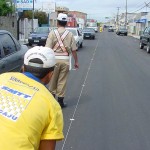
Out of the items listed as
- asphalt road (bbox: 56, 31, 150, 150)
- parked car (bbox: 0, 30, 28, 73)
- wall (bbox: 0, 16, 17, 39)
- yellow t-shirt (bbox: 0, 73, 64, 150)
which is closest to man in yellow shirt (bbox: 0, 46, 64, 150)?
yellow t-shirt (bbox: 0, 73, 64, 150)

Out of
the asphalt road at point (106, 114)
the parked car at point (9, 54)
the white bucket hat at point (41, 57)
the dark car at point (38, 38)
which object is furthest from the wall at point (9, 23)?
the white bucket hat at point (41, 57)

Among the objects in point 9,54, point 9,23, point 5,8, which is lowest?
point 9,54

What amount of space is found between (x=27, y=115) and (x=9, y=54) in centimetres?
485

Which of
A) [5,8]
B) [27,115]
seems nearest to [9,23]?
[5,8]

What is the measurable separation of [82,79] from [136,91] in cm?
216

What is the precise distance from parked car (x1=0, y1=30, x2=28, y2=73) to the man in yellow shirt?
3.90 metres

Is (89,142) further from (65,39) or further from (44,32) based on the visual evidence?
(44,32)

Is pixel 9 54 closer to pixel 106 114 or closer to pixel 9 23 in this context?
pixel 106 114

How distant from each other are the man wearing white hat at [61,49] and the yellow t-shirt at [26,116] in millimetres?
4841

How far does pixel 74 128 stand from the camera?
5793 mm

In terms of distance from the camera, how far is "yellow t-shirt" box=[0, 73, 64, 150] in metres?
1.96

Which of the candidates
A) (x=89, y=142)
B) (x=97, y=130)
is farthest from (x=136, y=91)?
(x=89, y=142)

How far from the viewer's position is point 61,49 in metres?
7.02

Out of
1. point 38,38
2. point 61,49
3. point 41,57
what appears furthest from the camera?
point 38,38
